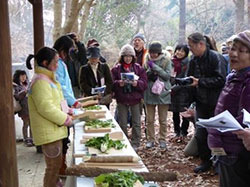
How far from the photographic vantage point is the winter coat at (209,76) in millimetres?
4508

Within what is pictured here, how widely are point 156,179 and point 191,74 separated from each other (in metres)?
2.54

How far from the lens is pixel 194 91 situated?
4762mm

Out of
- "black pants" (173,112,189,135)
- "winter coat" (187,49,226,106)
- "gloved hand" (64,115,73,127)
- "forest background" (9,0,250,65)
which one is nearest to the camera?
"gloved hand" (64,115,73,127)

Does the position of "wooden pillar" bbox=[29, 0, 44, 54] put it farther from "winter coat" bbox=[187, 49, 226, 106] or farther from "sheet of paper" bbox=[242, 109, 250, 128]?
"sheet of paper" bbox=[242, 109, 250, 128]

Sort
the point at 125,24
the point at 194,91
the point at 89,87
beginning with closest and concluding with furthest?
the point at 194,91
the point at 89,87
the point at 125,24

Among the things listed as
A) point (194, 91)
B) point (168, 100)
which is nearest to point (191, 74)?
point (194, 91)

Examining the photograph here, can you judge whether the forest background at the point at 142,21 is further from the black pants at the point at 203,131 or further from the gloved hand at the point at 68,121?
the gloved hand at the point at 68,121

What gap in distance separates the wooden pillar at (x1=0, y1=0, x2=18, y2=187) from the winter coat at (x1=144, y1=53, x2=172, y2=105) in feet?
9.42

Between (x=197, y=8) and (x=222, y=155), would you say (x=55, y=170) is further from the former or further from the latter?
(x=197, y=8)

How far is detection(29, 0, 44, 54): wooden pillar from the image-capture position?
573 centimetres

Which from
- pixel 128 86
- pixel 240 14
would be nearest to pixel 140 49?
pixel 128 86

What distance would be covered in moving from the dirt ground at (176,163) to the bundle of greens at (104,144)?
1578mm

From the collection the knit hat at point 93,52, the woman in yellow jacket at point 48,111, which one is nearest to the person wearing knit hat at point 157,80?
the knit hat at point 93,52

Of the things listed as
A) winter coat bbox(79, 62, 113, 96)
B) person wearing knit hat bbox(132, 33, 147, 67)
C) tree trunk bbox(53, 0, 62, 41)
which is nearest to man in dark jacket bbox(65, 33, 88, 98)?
winter coat bbox(79, 62, 113, 96)
